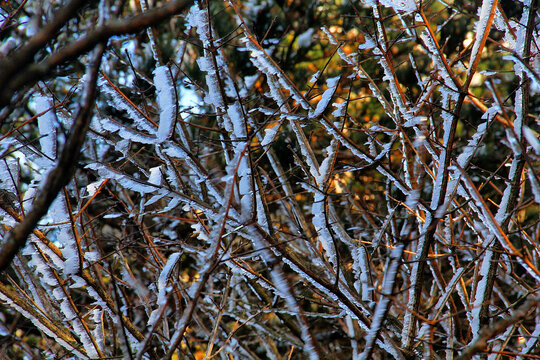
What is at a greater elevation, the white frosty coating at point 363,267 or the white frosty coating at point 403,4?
the white frosty coating at point 403,4

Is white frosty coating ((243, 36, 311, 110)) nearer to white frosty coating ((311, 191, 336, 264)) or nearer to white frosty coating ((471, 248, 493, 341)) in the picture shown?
white frosty coating ((311, 191, 336, 264))

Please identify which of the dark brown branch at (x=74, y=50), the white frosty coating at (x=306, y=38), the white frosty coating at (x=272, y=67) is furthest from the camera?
the white frosty coating at (x=306, y=38)

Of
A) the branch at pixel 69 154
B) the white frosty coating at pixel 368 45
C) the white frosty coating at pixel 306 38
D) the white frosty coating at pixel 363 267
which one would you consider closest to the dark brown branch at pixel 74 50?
the branch at pixel 69 154

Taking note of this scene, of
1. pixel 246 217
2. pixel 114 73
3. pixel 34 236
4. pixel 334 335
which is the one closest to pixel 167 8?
pixel 246 217

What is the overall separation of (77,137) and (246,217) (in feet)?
2.64

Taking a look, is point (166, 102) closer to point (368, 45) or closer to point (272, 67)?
point (272, 67)

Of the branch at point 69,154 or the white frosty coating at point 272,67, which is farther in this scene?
the white frosty coating at point 272,67

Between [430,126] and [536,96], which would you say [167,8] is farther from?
[536,96]

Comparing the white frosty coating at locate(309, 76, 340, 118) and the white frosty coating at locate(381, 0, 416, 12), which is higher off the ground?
the white frosty coating at locate(381, 0, 416, 12)

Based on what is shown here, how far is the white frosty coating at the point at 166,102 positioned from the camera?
1701 mm

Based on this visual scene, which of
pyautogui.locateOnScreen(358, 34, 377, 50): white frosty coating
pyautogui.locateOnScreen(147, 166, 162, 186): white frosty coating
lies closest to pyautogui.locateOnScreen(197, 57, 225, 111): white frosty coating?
pyautogui.locateOnScreen(147, 166, 162, 186): white frosty coating

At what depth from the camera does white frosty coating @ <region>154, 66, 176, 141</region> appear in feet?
5.58

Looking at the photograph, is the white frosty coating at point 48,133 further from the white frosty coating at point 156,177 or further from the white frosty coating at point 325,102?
the white frosty coating at point 325,102

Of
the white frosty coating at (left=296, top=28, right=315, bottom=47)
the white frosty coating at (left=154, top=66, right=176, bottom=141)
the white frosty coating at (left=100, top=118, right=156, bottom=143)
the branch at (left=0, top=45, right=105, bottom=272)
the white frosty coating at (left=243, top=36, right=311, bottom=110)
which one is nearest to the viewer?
the branch at (left=0, top=45, right=105, bottom=272)
